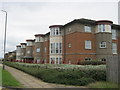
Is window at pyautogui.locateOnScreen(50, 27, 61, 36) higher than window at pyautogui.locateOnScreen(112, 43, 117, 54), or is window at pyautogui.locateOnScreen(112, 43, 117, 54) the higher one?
window at pyautogui.locateOnScreen(50, 27, 61, 36)

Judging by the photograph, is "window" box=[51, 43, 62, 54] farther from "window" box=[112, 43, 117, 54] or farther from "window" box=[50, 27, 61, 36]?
"window" box=[112, 43, 117, 54]

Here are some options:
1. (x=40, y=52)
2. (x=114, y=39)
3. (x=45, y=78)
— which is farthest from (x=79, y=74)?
(x=40, y=52)

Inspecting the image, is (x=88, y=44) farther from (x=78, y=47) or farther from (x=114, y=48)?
(x=114, y=48)

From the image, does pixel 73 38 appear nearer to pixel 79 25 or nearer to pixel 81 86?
pixel 79 25

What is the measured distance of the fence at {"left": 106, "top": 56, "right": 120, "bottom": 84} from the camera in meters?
10.2

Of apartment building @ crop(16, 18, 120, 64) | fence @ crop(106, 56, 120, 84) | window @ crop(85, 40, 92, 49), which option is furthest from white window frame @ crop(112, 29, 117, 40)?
fence @ crop(106, 56, 120, 84)

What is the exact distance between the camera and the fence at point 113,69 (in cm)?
1020

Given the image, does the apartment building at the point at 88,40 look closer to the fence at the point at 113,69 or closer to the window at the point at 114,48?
the window at the point at 114,48

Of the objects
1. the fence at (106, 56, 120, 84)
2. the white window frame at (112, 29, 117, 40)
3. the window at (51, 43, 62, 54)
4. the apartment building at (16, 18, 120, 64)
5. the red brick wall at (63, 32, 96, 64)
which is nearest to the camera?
the fence at (106, 56, 120, 84)

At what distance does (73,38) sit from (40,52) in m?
17.3

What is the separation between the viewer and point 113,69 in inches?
416

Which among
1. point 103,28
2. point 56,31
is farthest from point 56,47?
point 103,28

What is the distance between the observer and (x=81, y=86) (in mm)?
10359

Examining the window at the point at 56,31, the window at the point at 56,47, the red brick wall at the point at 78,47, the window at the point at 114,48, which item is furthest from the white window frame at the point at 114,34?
the window at the point at 56,31
